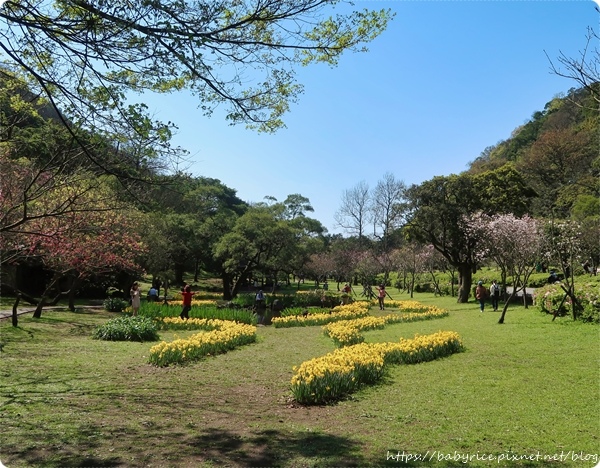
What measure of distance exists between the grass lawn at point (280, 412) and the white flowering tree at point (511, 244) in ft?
19.1

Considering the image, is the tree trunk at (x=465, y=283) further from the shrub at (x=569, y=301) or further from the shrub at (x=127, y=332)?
the shrub at (x=127, y=332)

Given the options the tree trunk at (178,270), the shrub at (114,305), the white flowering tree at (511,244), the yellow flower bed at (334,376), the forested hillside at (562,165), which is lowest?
the shrub at (114,305)

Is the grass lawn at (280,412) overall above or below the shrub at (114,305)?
above

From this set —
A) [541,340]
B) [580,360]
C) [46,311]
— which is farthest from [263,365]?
[46,311]

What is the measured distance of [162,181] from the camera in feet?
17.6

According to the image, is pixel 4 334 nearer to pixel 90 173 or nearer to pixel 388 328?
pixel 90 173

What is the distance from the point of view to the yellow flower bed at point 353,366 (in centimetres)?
584

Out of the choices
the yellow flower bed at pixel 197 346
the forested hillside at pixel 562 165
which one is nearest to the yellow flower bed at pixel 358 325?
the yellow flower bed at pixel 197 346

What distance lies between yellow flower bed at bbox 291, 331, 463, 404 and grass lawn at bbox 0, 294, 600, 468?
0.19 m

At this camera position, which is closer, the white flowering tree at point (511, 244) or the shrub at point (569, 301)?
the shrub at point (569, 301)

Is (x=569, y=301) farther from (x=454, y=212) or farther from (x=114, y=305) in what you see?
(x=114, y=305)

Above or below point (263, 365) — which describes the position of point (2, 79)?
above

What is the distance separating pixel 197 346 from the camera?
9.03m

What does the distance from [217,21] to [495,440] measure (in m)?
5.07
